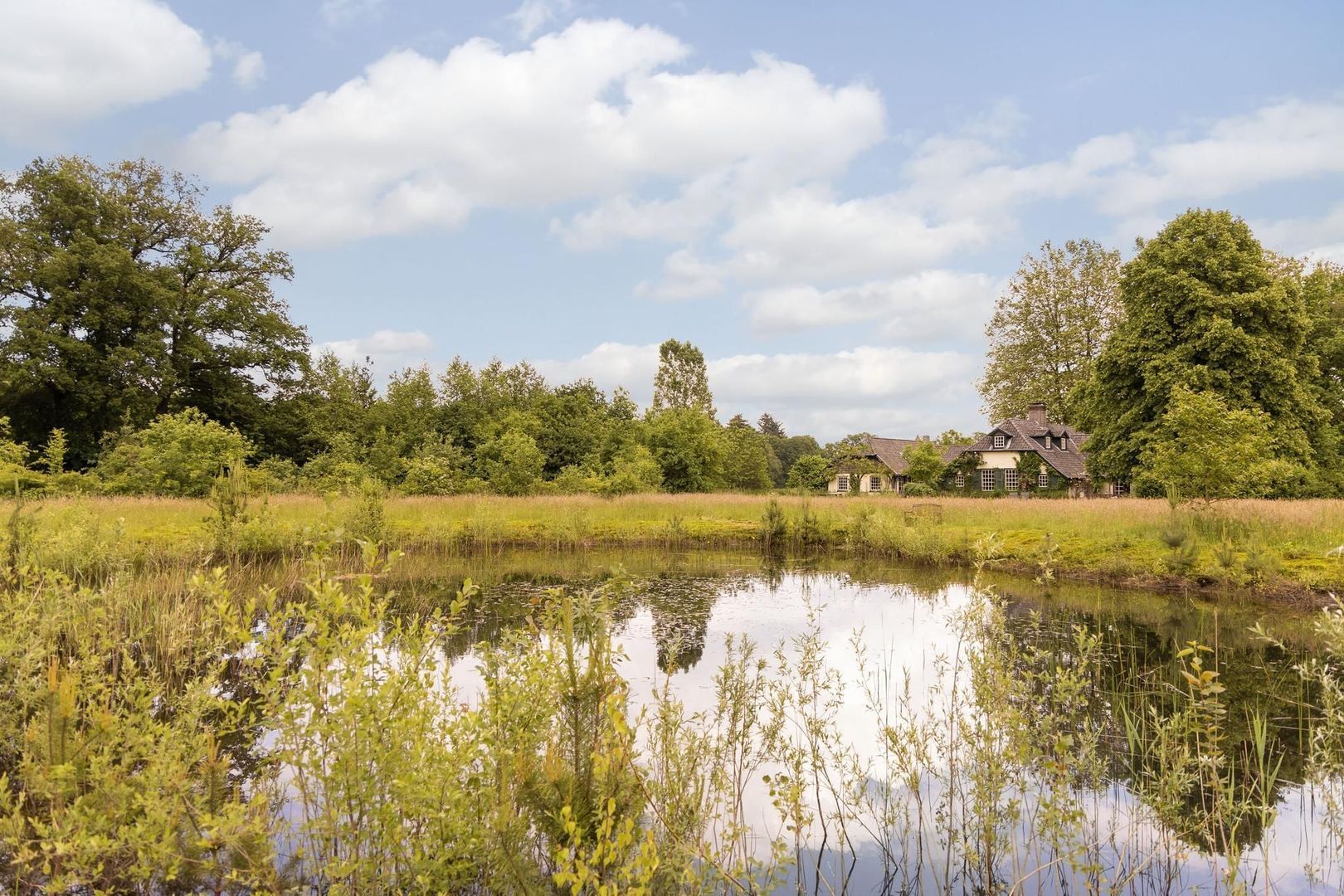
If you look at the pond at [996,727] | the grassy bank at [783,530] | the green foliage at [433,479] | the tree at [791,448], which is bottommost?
the pond at [996,727]

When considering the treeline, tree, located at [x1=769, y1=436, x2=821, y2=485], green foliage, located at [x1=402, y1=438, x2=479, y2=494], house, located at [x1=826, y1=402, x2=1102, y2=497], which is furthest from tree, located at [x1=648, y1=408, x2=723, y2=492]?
tree, located at [x1=769, y1=436, x2=821, y2=485]

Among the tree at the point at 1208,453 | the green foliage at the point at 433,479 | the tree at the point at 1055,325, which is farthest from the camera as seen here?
the tree at the point at 1055,325

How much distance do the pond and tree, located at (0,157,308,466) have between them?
977 inches

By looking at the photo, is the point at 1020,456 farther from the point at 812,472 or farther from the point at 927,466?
the point at 812,472

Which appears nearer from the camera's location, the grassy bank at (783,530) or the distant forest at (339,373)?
the grassy bank at (783,530)

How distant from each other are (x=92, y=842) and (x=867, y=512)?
751 inches

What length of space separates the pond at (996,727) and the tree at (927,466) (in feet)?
105

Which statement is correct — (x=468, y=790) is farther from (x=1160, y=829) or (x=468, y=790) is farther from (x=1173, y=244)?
(x=1173, y=244)

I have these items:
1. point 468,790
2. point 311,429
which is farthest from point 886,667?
point 311,429

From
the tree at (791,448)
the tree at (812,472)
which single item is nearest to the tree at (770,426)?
the tree at (791,448)

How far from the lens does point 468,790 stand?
9.80ft

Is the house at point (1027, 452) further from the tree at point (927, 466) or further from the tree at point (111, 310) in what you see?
the tree at point (111, 310)

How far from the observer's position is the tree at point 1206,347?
26.8 metres

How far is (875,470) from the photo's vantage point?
50625 mm
